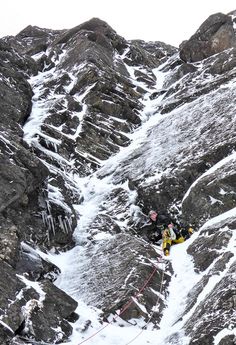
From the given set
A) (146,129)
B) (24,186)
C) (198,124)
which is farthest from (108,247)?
(146,129)

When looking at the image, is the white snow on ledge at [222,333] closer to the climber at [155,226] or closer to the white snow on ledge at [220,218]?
the white snow on ledge at [220,218]

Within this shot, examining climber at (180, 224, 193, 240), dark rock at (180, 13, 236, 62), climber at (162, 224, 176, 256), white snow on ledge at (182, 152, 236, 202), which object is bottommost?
climber at (180, 224, 193, 240)

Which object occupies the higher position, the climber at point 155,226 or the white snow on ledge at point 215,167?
the white snow on ledge at point 215,167

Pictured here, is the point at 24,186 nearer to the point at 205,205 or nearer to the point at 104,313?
the point at 104,313

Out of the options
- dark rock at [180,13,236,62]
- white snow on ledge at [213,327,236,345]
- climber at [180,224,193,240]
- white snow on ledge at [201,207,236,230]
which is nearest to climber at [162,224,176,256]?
climber at [180,224,193,240]

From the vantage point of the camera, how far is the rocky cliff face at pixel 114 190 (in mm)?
13648

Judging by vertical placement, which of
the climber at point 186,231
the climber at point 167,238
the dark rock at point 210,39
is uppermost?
the dark rock at point 210,39

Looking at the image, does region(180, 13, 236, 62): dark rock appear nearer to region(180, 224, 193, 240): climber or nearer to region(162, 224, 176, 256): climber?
region(180, 224, 193, 240): climber

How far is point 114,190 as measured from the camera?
22.8 meters

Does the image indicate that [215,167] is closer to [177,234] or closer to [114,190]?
[177,234]

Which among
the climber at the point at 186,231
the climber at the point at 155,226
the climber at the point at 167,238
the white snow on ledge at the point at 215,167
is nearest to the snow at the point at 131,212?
the white snow on ledge at the point at 215,167

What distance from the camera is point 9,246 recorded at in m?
14.4

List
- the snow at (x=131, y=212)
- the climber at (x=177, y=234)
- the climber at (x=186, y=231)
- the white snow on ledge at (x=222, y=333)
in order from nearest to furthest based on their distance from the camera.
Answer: the white snow on ledge at (x=222, y=333) < the snow at (x=131, y=212) < the climber at (x=177, y=234) < the climber at (x=186, y=231)

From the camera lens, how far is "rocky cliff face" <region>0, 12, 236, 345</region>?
537 inches
